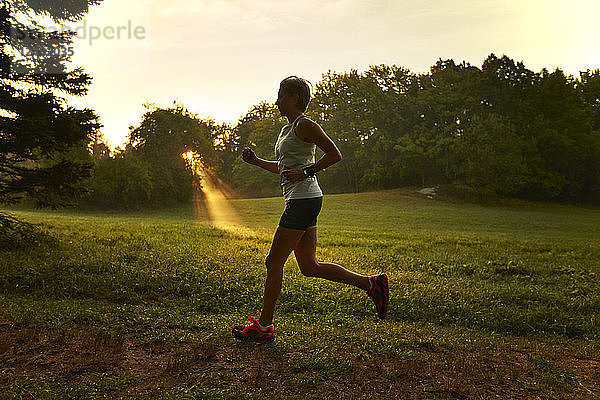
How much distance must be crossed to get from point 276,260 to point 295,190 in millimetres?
710

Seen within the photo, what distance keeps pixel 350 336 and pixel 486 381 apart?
1.37 m

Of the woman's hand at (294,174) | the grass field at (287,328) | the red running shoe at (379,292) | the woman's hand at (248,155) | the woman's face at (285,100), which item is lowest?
the grass field at (287,328)

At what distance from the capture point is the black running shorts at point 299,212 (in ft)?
13.4

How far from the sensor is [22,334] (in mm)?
4242

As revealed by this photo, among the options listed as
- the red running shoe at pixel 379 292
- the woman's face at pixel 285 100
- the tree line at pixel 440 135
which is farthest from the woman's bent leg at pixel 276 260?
the tree line at pixel 440 135

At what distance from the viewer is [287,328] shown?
4.75m

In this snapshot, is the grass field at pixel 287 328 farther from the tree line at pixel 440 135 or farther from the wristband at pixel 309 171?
the tree line at pixel 440 135

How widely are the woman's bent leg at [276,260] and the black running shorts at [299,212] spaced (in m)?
0.06

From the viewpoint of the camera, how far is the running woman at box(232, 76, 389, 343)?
4062 mm

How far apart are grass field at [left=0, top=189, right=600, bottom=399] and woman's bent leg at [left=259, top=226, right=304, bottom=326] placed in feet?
1.17

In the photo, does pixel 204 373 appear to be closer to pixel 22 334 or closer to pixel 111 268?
pixel 22 334

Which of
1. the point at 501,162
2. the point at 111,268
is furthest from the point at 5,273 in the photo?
the point at 501,162

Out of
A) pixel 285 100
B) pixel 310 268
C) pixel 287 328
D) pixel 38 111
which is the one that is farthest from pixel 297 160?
pixel 38 111

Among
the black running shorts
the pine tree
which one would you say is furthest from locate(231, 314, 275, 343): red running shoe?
the pine tree
